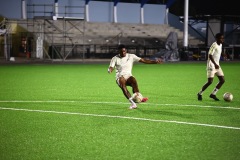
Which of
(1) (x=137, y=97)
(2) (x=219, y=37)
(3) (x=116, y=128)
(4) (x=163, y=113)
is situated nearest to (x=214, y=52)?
(2) (x=219, y=37)

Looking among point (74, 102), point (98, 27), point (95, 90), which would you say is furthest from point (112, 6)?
point (74, 102)

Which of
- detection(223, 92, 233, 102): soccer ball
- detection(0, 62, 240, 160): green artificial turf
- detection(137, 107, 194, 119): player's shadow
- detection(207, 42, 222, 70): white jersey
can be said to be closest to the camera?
detection(0, 62, 240, 160): green artificial turf

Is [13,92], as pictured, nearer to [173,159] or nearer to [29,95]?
[29,95]

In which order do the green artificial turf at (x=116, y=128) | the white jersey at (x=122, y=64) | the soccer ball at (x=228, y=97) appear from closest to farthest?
the green artificial turf at (x=116, y=128), the white jersey at (x=122, y=64), the soccer ball at (x=228, y=97)

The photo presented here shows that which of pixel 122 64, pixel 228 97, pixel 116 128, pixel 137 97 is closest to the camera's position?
pixel 116 128

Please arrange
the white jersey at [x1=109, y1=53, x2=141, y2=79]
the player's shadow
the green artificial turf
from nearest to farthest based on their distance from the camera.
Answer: the green artificial turf < the player's shadow < the white jersey at [x1=109, y1=53, x2=141, y2=79]

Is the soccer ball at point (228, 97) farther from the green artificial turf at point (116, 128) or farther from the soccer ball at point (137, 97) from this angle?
the soccer ball at point (137, 97)

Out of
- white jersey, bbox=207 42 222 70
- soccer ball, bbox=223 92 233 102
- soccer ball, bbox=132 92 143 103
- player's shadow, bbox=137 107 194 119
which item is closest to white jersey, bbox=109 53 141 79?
soccer ball, bbox=132 92 143 103

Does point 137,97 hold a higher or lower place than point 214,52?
lower

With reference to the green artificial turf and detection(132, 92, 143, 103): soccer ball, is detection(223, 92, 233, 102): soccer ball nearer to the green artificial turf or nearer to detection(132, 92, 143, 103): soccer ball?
the green artificial turf

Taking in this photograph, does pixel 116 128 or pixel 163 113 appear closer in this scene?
pixel 116 128

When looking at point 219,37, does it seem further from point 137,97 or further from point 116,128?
point 116,128

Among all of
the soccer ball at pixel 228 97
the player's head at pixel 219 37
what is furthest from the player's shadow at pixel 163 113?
the player's head at pixel 219 37

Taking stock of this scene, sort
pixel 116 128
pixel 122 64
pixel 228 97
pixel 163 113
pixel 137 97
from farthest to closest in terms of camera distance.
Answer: pixel 228 97
pixel 122 64
pixel 137 97
pixel 163 113
pixel 116 128
